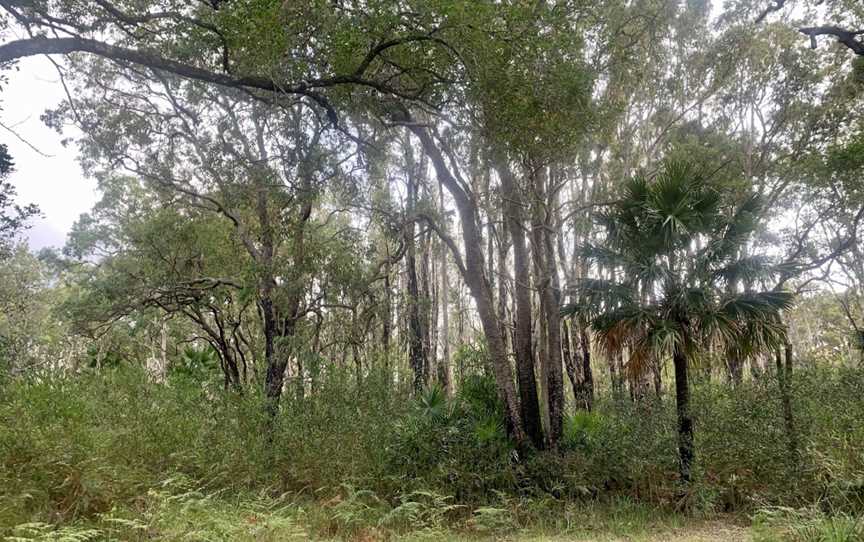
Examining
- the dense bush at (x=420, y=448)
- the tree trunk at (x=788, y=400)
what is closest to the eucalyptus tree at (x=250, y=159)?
the dense bush at (x=420, y=448)

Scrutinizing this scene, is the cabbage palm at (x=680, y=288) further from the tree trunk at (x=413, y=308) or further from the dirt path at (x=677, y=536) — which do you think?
the tree trunk at (x=413, y=308)

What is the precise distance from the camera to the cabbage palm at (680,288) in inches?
269

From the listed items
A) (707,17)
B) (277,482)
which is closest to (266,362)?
(277,482)

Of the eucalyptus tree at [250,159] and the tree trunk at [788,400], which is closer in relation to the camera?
the tree trunk at [788,400]

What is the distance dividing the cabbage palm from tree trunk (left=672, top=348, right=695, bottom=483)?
0.5 inches

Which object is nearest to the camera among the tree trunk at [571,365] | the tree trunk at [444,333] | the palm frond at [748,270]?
the palm frond at [748,270]

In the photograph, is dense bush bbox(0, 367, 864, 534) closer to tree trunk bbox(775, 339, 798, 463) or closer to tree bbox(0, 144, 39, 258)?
tree trunk bbox(775, 339, 798, 463)

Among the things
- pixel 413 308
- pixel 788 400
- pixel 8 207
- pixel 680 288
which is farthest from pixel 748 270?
pixel 8 207

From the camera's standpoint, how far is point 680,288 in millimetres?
6988

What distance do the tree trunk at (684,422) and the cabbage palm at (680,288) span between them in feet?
0.04

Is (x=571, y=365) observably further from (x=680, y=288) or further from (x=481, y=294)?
(x=680, y=288)

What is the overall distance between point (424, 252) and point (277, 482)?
10.0 meters

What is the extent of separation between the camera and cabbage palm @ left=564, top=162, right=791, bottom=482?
6.84 m

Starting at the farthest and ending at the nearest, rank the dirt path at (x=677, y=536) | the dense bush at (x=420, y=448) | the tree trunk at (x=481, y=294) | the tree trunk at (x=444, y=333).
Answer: the tree trunk at (x=444, y=333)
the tree trunk at (x=481, y=294)
the dense bush at (x=420, y=448)
the dirt path at (x=677, y=536)
